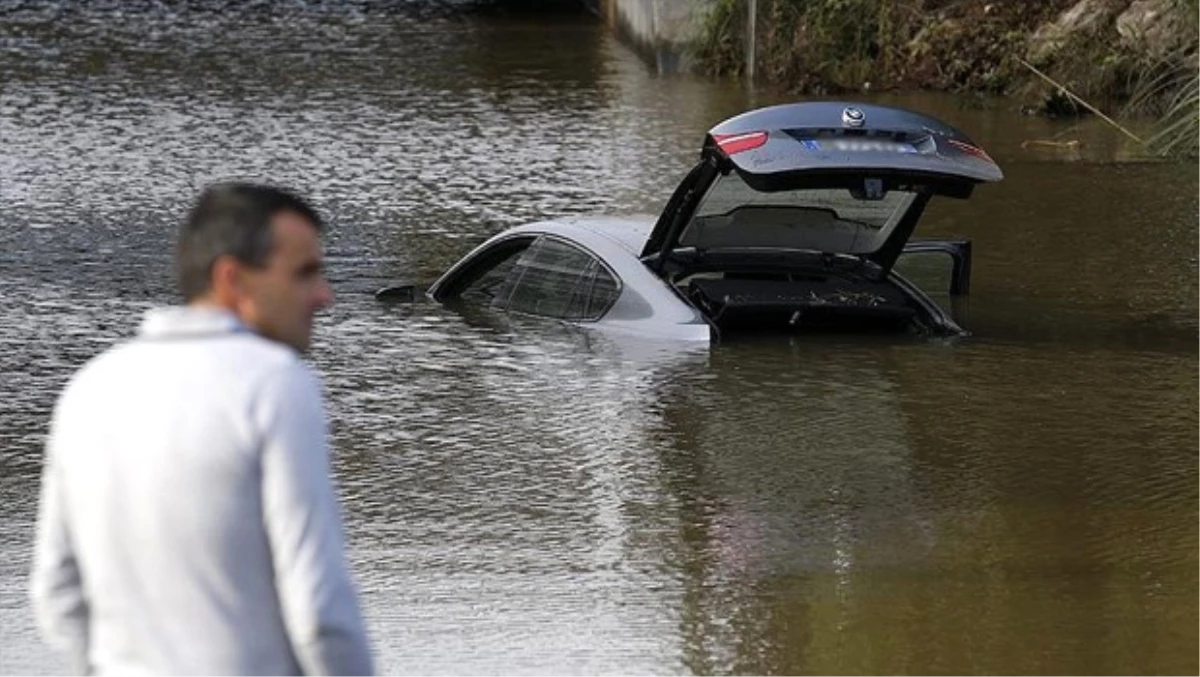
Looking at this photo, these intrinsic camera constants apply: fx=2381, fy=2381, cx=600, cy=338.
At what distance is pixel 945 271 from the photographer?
14.5 meters

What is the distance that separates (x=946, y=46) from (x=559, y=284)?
1464 cm

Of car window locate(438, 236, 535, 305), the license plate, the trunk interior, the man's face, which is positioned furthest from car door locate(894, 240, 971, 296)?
the man's face

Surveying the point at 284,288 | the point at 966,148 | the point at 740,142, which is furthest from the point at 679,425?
the point at 284,288

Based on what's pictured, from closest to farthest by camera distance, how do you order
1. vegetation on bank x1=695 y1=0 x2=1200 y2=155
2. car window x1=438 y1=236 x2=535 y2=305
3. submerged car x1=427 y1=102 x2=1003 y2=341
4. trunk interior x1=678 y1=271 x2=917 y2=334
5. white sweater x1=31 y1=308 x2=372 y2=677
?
white sweater x1=31 y1=308 x2=372 y2=677, submerged car x1=427 y1=102 x2=1003 y2=341, trunk interior x1=678 y1=271 x2=917 y2=334, car window x1=438 y1=236 x2=535 y2=305, vegetation on bank x1=695 y1=0 x2=1200 y2=155

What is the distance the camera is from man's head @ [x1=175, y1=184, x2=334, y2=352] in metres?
3.63

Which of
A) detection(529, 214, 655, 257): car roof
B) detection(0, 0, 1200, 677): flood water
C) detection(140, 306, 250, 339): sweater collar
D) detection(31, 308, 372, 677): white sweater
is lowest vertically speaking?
detection(0, 0, 1200, 677): flood water

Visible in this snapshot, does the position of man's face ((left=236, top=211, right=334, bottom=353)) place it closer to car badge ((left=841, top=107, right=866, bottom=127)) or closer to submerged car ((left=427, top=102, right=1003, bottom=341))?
submerged car ((left=427, top=102, right=1003, bottom=341))

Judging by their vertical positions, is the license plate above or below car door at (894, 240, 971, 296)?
above

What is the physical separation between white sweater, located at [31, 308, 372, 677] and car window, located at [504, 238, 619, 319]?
9.75 m

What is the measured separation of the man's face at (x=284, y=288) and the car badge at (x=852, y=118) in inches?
345

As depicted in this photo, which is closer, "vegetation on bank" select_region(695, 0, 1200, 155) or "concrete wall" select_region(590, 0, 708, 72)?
"vegetation on bank" select_region(695, 0, 1200, 155)

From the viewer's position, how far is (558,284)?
45.7ft

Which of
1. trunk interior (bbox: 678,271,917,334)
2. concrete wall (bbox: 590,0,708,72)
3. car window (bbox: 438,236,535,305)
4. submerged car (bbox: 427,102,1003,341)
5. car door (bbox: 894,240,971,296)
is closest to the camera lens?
submerged car (bbox: 427,102,1003,341)

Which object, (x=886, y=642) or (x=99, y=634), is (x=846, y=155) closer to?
(x=886, y=642)
